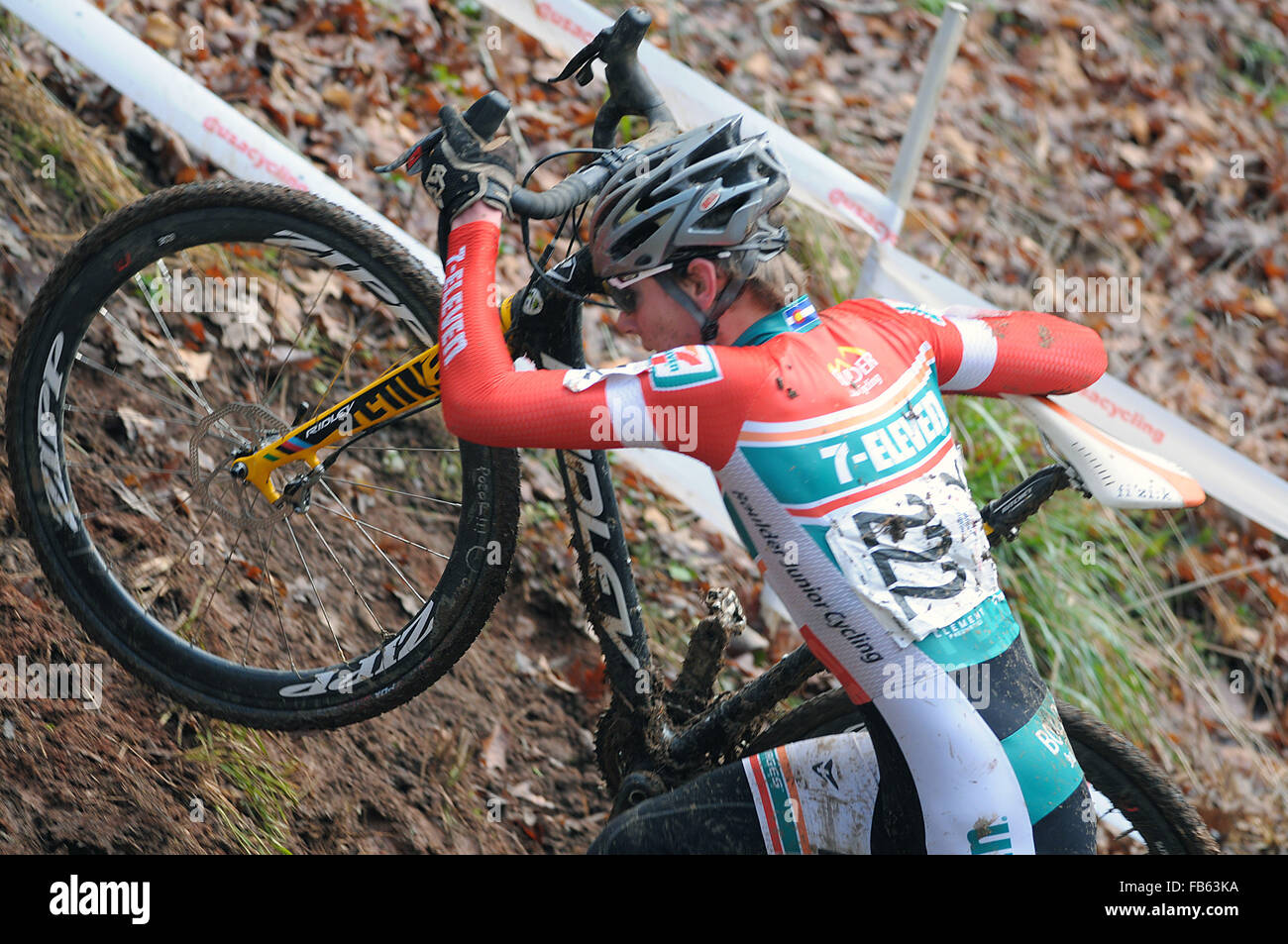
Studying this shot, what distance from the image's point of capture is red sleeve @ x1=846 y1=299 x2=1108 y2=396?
2.56 meters

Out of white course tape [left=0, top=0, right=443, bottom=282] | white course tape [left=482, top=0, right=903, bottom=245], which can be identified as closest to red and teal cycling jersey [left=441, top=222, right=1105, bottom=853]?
white course tape [left=0, top=0, right=443, bottom=282]

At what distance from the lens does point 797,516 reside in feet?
7.32

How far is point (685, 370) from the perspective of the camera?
2.14 meters

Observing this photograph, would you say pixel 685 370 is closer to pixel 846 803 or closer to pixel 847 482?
pixel 847 482

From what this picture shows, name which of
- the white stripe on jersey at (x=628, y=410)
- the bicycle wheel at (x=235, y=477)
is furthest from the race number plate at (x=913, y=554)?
the bicycle wheel at (x=235, y=477)

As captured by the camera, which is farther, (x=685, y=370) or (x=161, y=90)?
(x=161, y=90)

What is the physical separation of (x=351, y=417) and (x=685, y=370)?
3.13 ft

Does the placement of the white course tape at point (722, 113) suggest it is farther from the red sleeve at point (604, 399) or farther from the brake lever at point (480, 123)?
the red sleeve at point (604, 399)

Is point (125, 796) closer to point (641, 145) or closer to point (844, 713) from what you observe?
point (844, 713)

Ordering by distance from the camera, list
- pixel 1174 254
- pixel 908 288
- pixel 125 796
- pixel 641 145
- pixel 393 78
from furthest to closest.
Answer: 1. pixel 1174 254
2. pixel 393 78
3. pixel 908 288
4. pixel 125 796
5. pixel 641 145

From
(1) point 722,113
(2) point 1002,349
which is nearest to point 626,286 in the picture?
(2) point 1002,349

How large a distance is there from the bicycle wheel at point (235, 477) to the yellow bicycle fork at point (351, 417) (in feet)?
0.18

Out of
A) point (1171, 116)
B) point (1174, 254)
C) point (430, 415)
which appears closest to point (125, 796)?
point (430, 415)
